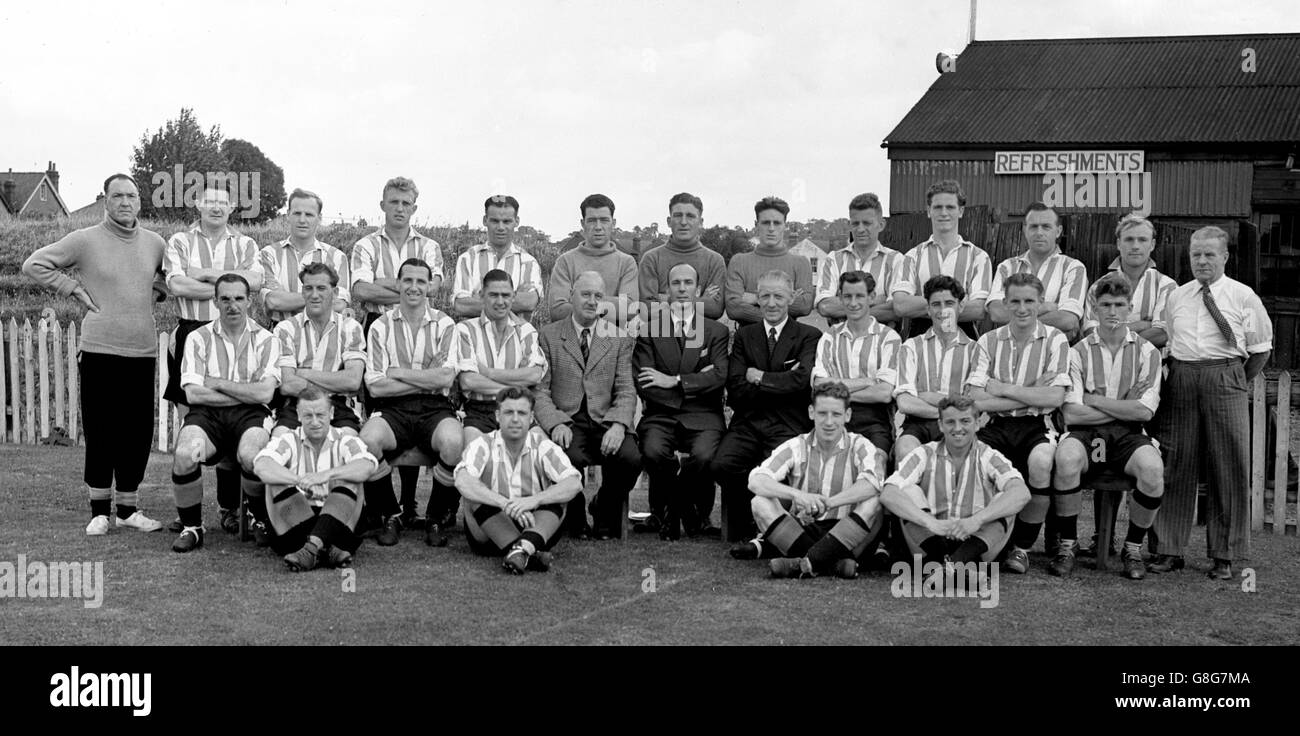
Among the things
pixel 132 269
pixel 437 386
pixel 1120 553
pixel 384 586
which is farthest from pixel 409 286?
pixel 1120 553

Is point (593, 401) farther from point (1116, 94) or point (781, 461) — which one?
point (1116, 94)

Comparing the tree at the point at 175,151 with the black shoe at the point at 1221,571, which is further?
the tree at the point at 175,151

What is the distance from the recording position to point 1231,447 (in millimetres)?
6469

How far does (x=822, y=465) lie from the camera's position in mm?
6574

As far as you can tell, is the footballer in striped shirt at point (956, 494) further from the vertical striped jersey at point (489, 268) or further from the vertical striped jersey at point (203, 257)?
the vertical striped jersey at point (203, 257)

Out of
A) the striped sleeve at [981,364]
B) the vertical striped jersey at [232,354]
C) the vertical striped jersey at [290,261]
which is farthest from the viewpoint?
the vertical striped jersey at [290,261]

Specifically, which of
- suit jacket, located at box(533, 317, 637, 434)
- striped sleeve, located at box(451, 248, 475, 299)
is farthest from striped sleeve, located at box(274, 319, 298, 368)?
suit jacket, located at box(533, 317, 637, 434)

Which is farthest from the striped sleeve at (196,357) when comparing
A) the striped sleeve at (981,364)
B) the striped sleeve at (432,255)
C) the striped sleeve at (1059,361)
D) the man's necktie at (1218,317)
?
the man's necktie at (1218,317)

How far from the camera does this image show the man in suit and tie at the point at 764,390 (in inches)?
286

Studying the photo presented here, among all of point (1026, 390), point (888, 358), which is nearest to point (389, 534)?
point (888, 358)

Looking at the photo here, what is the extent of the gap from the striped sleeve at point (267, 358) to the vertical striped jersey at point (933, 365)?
370 cm

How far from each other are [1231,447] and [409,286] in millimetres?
4843

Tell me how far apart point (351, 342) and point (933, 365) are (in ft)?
11.5

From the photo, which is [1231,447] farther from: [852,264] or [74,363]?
[74,363]
